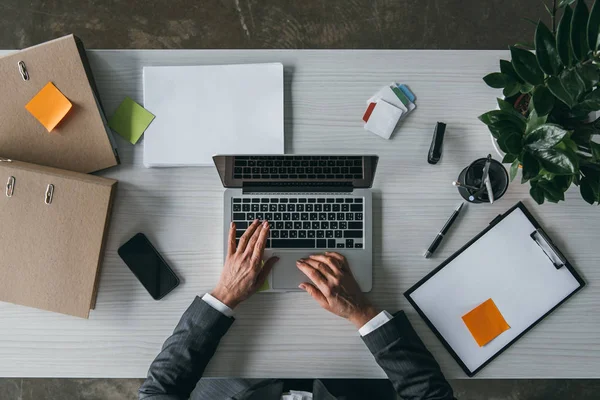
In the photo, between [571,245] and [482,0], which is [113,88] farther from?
[482,0]

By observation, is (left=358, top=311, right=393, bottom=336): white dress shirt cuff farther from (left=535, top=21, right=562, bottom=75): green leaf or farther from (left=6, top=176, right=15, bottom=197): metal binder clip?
(left=6, top=176, right=15, bottom=197): metal binder clip

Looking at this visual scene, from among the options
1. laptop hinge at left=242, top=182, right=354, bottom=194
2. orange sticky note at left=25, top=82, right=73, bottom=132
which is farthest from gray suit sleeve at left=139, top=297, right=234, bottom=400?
orange sticky note at left=25, top=82, right=73, bottom=132

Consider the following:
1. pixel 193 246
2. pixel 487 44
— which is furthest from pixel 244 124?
pixel 487 44

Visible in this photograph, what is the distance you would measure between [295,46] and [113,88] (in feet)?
2.94

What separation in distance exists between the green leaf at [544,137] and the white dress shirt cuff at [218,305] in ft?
2.24

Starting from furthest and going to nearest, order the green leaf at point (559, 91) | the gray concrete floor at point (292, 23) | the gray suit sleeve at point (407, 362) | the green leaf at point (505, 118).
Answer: the gray concrete floor at point (292, 23) → the gray suit sleeve at point (407, 362) → the green leaf at point (505, 118) → the green leaf at point (559, 91)

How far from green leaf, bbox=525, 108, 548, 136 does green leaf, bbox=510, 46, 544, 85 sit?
0.17 ft

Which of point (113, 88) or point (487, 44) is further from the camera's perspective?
point (487, 44)

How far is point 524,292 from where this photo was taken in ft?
3.30

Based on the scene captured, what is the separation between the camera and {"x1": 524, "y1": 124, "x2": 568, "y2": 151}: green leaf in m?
0.70

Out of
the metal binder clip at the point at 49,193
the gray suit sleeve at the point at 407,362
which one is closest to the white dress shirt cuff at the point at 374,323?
the gray suit sleeve at the point at 407,362

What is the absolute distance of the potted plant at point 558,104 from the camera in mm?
691

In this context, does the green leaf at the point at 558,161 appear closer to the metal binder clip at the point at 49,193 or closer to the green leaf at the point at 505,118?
the green leaf at the point at 505,118

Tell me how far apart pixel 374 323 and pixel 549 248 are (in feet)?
1.43
